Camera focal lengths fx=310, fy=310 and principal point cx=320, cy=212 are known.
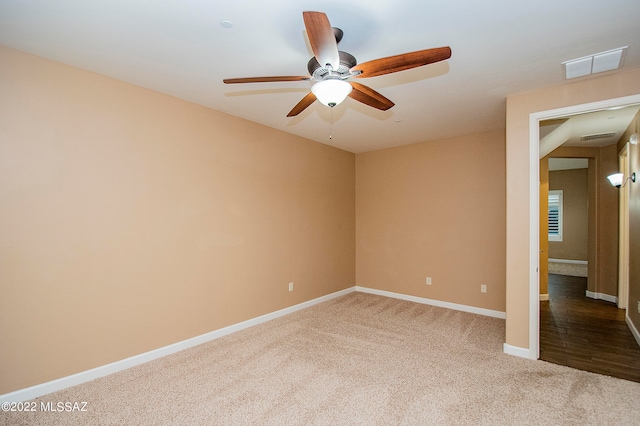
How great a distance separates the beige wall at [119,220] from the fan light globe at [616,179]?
191 inches

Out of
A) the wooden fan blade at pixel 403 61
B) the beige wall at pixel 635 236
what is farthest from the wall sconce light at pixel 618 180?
the wooden fan blade at pixel 403 61

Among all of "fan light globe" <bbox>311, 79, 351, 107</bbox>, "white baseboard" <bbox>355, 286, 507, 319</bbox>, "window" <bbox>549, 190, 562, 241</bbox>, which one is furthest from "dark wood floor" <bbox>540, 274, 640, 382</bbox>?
"window" <bbox>549, 190, 562, 241</bbox>

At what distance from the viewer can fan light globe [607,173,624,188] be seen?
14.7 ft

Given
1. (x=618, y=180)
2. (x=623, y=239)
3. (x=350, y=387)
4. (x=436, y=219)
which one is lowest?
(x=350, y=387)

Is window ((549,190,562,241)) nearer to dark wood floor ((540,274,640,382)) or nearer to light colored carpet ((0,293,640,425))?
dark wood floor ((540,274,640,382))

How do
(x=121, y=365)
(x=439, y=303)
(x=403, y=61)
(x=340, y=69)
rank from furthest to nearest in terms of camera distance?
(x=439, y=303) < (x=121, y=365) < (x=340, y=69) < (x=403, y=61)

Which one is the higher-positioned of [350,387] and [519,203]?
[519,203]

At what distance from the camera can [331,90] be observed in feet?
6.18

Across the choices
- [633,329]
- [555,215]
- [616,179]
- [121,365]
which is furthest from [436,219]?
[555,215]

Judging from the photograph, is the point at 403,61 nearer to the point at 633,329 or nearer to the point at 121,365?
the point at 121,365

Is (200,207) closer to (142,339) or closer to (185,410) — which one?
(142,339)

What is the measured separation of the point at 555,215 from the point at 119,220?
10.6 metres

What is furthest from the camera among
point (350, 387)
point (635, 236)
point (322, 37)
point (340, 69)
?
point (635, 236)

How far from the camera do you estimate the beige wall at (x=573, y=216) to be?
853 cm
